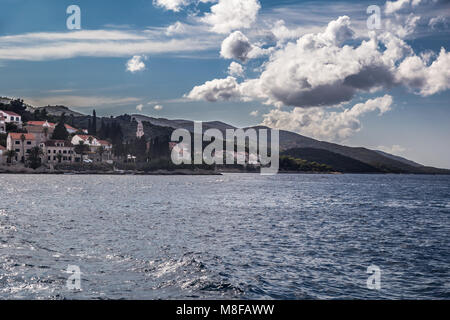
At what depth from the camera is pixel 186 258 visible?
2836 cm

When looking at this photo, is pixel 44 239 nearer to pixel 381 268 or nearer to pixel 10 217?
pixel 10 217

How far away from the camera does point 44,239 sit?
34.7 metres

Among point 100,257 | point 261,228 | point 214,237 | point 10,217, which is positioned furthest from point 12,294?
point 10,217

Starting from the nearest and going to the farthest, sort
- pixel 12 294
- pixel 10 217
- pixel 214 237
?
pixel 12 294, pixel 214 237, pixel 10 217

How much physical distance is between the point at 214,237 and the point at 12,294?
20.4 meters

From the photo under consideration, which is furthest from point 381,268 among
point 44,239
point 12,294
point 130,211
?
point 130,211
